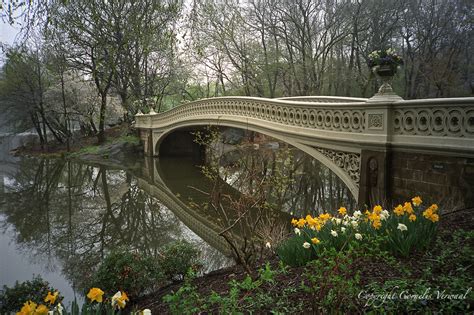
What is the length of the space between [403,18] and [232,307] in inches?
876

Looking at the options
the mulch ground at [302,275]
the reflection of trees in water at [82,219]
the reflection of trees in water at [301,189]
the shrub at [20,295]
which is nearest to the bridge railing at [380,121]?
the reflection of trees in water at [301,189]

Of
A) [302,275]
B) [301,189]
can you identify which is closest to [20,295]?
[302,275]

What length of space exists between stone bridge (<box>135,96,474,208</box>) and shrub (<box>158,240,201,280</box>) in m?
3.30

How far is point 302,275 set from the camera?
2.76 metres

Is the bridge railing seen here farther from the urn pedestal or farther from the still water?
the still water

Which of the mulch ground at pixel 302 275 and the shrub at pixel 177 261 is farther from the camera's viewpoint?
the shrub at pixel 177 261

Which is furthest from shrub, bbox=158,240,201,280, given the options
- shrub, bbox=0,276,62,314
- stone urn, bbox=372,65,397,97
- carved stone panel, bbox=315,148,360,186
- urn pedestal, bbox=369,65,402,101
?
stone urn, bbox=372,65,397,97

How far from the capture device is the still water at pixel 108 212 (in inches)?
241

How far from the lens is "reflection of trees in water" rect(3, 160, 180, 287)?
6.71m

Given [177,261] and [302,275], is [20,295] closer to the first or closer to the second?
[177,261]

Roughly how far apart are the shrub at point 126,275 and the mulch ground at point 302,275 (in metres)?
0.17

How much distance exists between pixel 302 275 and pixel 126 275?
234 cm

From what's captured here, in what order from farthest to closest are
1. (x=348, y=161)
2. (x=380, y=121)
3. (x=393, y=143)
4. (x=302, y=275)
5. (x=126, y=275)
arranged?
(x=348, y=161) → (x=380, y=121) → (x=393, y=143) → (x=126, y=275) → (x=302, y=275)

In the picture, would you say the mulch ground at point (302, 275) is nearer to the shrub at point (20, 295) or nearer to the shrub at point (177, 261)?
the shrub at point (177, 261)
